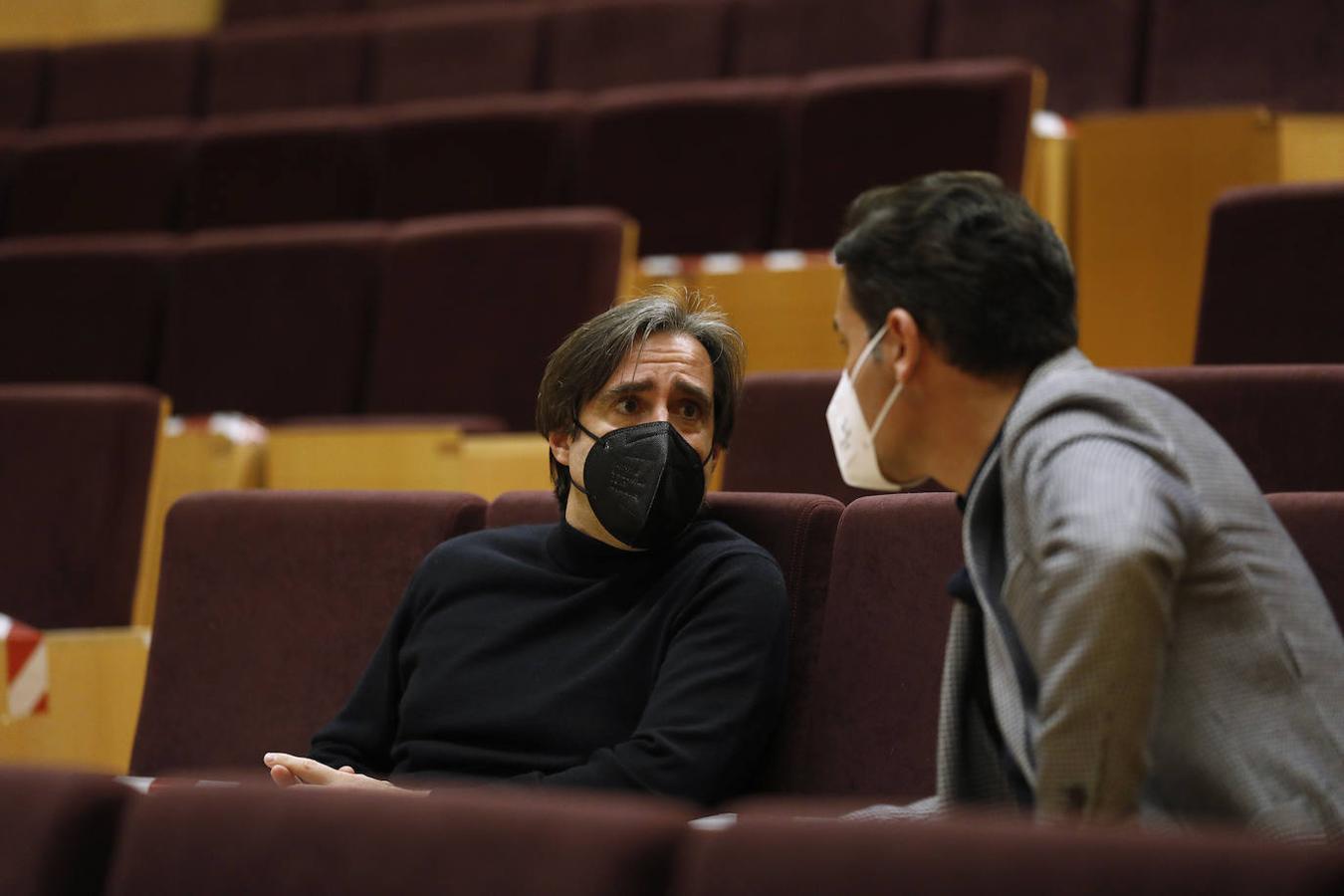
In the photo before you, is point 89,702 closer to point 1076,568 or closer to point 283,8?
point 1076,568

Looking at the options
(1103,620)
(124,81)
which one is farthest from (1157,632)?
(124,81)

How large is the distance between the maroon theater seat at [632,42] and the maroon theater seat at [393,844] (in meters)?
0.90

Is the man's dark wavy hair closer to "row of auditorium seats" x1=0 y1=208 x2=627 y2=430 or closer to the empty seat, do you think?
the empty seat

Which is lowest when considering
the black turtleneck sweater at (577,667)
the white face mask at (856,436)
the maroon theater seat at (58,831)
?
the black turtleneck sweater at (577,667)

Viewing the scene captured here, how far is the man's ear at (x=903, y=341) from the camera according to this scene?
1.06 feet

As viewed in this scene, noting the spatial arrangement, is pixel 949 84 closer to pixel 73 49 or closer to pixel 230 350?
pixel 230 350

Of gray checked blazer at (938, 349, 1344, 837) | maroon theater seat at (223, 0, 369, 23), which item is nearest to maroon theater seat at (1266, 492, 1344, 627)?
gray checked blazer at (938, 349, 1344, 837)

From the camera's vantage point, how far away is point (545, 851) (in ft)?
0.67

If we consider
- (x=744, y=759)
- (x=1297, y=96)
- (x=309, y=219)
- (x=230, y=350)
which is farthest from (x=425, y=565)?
(x=1297, y=96)

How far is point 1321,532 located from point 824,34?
0.74m

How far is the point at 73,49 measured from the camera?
127 cm

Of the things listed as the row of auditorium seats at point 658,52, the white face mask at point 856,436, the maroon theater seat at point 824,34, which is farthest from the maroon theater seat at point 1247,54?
the white face mask at point 856,436

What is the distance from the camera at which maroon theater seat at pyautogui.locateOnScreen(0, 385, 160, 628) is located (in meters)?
0.65

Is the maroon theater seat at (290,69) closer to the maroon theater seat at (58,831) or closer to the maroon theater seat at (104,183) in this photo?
the maroon theater seat at (104,183)
